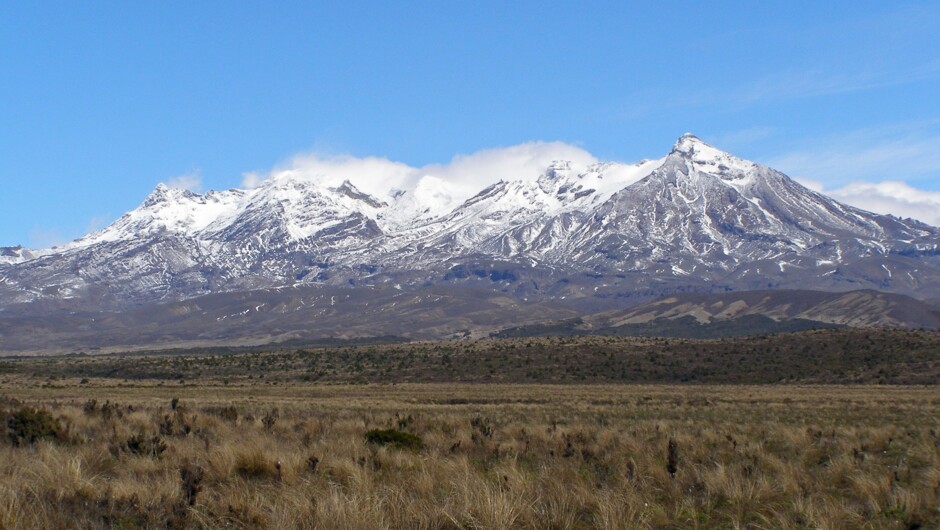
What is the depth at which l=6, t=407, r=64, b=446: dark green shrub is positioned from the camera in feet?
53.9

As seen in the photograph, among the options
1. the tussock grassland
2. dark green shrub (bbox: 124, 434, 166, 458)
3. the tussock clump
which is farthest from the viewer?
dark green shrub (bbox: 124, 434, 166, 458)

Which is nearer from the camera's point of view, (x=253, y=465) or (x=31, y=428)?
(x=253, y=465)

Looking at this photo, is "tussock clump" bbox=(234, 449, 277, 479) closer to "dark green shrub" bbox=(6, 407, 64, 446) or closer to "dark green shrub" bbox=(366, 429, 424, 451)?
"dark green shrub" bbox=(366, 429, 424, 451)

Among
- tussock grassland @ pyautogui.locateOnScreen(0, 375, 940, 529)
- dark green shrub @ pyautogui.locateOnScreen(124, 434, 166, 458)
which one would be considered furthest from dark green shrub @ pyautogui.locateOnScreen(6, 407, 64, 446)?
dark green shrub @ pyautogui.locateOnScreen(124, 434, 166, 458)

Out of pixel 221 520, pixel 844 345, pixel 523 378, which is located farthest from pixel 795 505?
pixel 844 345

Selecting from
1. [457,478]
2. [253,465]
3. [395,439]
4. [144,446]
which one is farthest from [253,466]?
[395,439]

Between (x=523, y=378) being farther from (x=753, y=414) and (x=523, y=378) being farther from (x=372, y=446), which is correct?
(x=372, y=446)

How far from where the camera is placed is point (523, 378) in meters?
A: 75.6

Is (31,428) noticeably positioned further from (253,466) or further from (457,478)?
(457,478)

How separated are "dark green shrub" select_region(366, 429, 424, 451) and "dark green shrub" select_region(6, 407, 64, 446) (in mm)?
5614

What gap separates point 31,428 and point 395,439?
6.58m

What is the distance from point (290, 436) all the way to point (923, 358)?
70023 mm

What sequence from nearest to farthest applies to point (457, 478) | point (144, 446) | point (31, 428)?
point (457, 478) → point (144, 446) → point (31, 428)

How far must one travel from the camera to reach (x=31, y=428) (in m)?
16.8
